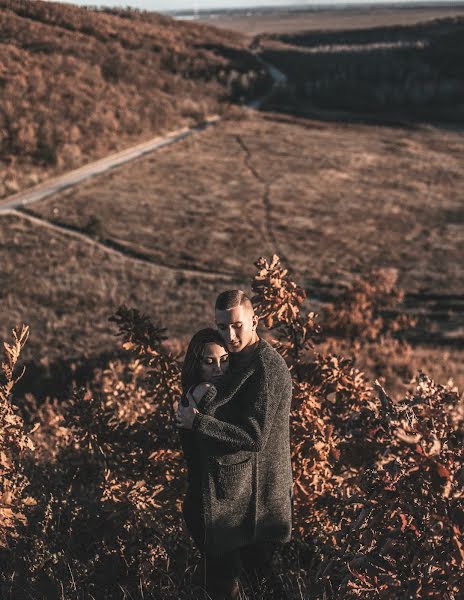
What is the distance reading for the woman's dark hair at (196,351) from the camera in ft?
9.60

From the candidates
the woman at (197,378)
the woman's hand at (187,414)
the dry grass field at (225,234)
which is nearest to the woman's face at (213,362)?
the woman at (197,378)

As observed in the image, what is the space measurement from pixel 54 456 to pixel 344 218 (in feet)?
62.0

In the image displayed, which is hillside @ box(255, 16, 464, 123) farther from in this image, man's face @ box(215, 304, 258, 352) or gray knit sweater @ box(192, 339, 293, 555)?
gray knit sweater @ box(192, 339, 293, 555)

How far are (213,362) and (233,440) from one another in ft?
1.39

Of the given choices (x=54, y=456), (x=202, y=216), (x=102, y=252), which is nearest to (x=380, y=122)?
(x=202, y=216)

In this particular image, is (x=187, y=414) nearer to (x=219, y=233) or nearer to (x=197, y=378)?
(x=197, y=378)

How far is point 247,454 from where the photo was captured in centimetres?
290

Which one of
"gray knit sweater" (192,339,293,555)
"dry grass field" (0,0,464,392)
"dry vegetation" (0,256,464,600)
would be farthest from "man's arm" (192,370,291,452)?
"dry grass field" (0,0,464,392)

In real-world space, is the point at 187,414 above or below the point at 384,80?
below

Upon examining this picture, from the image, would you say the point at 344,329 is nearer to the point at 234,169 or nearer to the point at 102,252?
the point at 102,252

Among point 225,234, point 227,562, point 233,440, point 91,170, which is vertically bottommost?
point 225,234

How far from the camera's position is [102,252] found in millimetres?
17875

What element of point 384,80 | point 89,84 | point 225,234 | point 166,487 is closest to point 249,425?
point 166,487

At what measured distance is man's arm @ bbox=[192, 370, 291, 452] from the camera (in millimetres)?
2676
